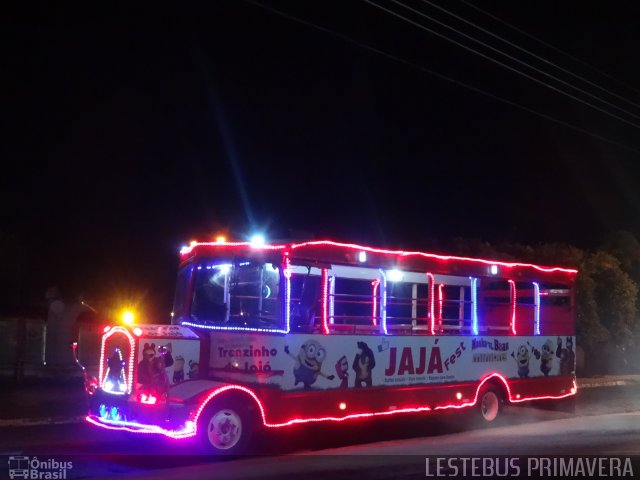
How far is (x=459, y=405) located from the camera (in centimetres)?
1429

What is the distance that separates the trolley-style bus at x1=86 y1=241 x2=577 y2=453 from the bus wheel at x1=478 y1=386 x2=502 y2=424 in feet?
0.10

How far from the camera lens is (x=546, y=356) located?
16172 mm

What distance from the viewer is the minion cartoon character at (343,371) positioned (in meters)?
12.2

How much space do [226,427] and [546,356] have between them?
8.08 metres

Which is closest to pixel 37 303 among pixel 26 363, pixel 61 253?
pixel 61 253

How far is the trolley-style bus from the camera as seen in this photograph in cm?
1057

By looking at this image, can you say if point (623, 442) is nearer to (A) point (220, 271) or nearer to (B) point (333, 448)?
(B) point (333, 448)

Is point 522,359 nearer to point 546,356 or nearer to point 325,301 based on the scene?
point 546,356

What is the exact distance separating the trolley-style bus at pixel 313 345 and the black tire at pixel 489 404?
31mm

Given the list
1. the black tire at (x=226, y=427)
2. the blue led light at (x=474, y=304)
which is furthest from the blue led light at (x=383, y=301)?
the black tire at (x=226, y=427)

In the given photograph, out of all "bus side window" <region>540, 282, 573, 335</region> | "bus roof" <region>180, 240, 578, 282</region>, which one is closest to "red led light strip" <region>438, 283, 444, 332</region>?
"bus roof" <region>180, 240, 578, 282</region>

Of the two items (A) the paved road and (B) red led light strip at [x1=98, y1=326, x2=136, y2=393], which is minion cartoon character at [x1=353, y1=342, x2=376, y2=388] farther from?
(B) red led light strip at [x1=98, y1=326, x2=136, y2=393]

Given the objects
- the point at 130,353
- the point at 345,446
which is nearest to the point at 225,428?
the point at 130,353

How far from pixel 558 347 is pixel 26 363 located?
12946 millimetres
